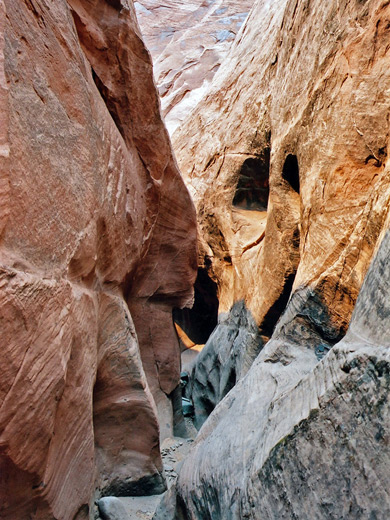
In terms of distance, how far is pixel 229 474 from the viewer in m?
2.94

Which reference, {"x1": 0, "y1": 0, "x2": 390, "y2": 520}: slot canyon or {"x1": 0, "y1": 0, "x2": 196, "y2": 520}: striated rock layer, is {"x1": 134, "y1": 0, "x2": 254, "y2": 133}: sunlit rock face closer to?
{"x1": 0, "y1": 0, "x2": 390, "y2": 520}: slot canyon

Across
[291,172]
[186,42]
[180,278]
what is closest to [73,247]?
[180,278]

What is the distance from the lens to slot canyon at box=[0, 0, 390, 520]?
2.43 meters

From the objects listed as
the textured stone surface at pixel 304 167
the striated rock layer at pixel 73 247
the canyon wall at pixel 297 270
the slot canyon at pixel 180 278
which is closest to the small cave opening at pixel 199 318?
the canyon wall at pixel 297 270

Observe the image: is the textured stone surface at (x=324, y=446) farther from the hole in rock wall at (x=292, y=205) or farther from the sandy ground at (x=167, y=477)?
the hole in rock wall at (x=292, y=205)

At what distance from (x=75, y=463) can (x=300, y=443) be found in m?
1.97

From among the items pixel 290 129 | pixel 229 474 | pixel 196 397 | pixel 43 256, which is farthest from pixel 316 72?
pixel 196 397

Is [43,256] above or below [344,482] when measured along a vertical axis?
above

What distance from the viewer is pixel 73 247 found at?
10.5ft

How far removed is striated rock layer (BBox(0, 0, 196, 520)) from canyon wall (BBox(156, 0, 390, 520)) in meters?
0.99

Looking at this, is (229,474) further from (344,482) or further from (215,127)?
(215,127)

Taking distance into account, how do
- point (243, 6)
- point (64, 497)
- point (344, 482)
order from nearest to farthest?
1. point (344, 482)
2. point (64, 497)
3. point (243, 6)

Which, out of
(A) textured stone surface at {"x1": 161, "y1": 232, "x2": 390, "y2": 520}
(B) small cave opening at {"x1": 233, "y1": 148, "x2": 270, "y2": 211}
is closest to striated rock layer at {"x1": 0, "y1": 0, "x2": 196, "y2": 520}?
(A) textured stone surface at {"x1": 161, "y1": 232, "x2": 390, "y2": 520}

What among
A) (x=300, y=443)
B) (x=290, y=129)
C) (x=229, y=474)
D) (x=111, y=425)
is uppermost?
(x=290, y=129)
